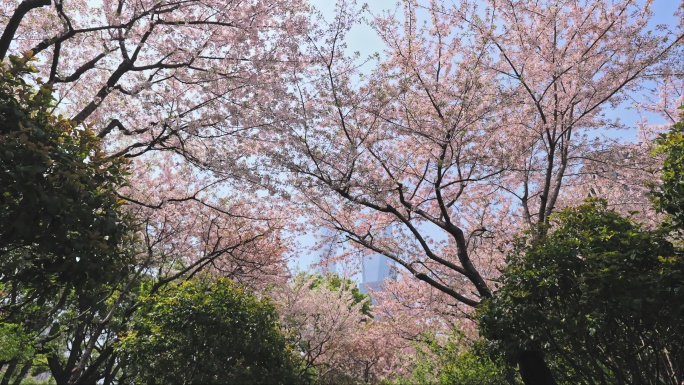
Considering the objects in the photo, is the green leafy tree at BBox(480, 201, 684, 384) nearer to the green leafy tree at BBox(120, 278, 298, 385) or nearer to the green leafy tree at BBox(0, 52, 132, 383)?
the green leafy tree at BBox(120, 278, 298, 385)

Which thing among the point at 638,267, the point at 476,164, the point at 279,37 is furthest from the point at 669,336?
the point at 279,37

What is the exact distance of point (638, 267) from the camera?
415cm

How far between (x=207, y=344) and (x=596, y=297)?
438 centimetres

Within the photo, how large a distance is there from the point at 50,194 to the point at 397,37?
21.4ft

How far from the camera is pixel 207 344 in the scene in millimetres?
5312

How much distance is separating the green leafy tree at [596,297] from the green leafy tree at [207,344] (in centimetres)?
271

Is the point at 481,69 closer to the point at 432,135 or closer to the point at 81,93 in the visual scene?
the point at 432,135

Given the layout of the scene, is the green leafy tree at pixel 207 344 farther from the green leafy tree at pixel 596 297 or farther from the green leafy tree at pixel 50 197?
the green leafy tree at pixel 596 297

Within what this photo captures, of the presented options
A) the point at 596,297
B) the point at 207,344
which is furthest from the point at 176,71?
the point at 596,297

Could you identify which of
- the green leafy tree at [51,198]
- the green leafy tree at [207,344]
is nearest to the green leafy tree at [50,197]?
the green leafy tree at [51,198]

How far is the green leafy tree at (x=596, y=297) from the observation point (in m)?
3.93

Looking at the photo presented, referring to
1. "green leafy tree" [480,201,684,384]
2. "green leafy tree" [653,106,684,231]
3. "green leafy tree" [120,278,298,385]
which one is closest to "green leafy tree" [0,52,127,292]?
"green leafy tree" [120,278,298,385]

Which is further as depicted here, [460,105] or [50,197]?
[460,105]

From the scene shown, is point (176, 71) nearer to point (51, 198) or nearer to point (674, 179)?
point (51, 198)
